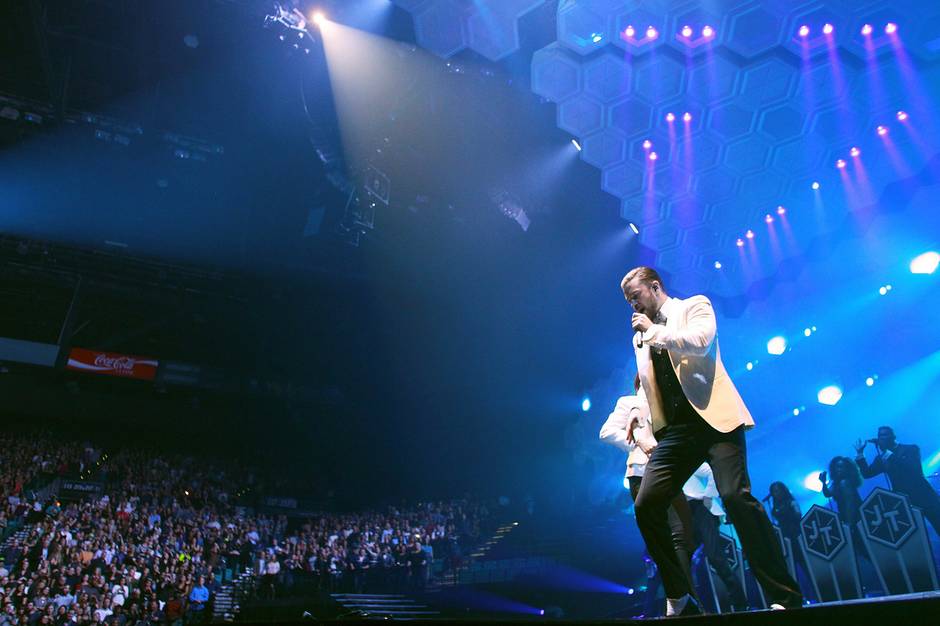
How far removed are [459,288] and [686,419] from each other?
17.1 m

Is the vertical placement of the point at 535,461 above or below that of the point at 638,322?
above

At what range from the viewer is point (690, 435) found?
119 inches

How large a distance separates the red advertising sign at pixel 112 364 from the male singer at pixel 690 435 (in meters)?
21.4

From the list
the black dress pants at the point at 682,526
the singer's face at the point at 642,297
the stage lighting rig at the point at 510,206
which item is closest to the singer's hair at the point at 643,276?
the singer's face at the point at 642,297

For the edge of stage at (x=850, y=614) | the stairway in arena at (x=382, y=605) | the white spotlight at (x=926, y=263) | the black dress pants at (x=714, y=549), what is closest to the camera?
the edge of stage at (x=850, y=614)

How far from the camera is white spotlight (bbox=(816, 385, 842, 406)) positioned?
14648 mm

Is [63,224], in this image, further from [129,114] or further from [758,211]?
A: [758,211]

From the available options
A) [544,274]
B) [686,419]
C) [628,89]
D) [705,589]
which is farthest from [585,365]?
[686,419]

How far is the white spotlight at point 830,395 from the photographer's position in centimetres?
1465

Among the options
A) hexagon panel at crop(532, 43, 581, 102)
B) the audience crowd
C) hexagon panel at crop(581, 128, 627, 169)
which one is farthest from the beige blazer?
the audience crowd

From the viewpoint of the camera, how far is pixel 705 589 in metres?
7.27

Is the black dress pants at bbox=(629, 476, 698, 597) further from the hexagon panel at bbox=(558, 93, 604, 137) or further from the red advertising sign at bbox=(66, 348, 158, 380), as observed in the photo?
the red advertising sign at bbox=(66, 348, 158, 380)

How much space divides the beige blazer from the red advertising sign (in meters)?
21.5

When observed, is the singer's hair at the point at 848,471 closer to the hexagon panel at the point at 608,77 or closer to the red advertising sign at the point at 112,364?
the hexagon panel at the point at 608,77
